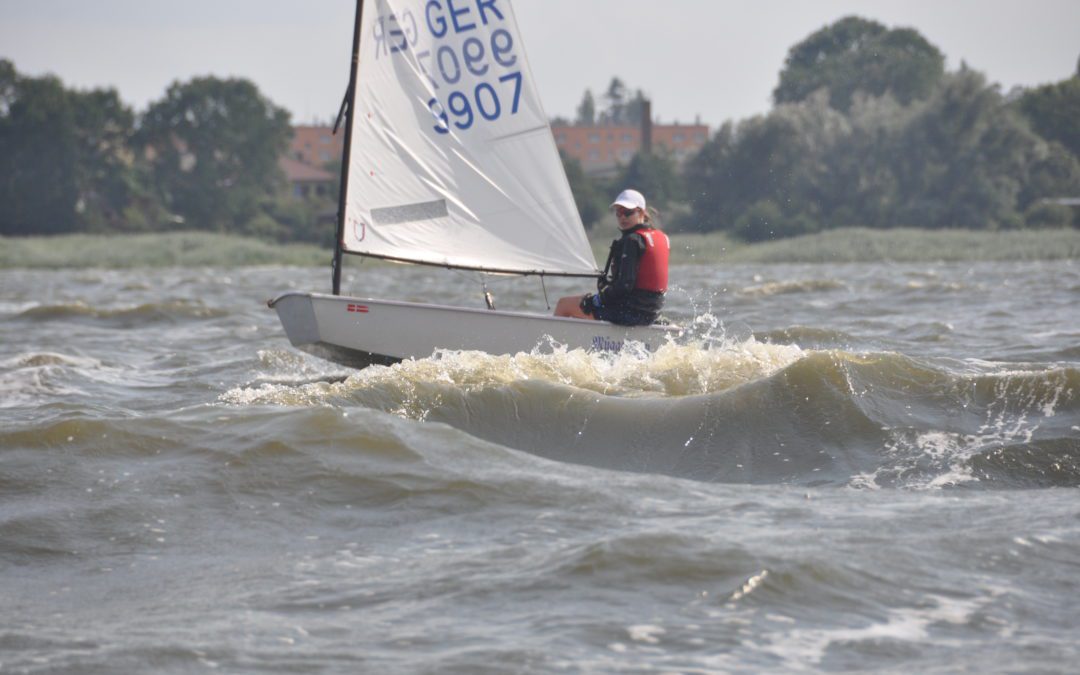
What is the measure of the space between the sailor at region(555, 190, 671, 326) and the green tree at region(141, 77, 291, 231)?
5903 centimetres

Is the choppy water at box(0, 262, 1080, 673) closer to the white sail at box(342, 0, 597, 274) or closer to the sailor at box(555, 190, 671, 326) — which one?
the sailor at box(555, 190, 671, 326)

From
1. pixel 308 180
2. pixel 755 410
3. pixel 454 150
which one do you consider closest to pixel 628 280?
pixel 755 410

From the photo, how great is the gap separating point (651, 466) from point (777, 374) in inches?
53.0

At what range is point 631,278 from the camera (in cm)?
887

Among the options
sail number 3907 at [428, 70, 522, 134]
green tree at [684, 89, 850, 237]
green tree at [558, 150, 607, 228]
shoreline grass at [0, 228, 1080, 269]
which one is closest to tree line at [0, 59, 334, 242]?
shoreline grass at [0, 228, 1080, 269]

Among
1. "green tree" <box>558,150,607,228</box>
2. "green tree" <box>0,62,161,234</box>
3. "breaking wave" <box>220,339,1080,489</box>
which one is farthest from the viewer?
"green tree" <box>0,62,161,234</box>

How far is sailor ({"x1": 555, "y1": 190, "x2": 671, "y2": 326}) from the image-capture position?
8898 millimetres

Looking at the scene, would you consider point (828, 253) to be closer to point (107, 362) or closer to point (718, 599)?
point (107, 362)

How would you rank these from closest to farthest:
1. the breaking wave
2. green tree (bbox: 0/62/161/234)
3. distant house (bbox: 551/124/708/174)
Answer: the breaking wave
green tree (bbox: 0/62/161/234)
distant house (bbox: 551/124/708/174)

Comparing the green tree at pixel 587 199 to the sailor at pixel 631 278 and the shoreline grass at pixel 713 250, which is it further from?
the sailor at pixel 631 278

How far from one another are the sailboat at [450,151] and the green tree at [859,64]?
195ft

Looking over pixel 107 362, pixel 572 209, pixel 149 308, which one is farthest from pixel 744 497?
pixel 149 308

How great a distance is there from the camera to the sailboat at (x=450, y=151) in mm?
10008

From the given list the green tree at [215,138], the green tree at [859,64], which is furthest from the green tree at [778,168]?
the green tree at [215,138]
